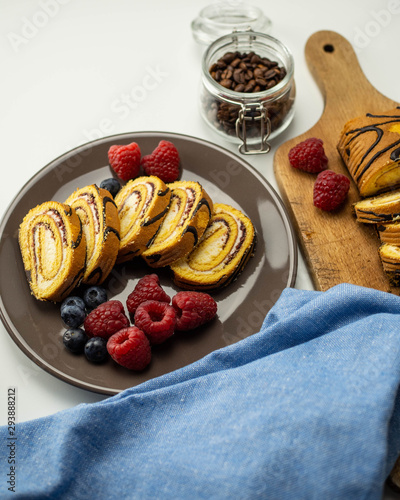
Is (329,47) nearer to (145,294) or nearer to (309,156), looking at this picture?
(309,156)

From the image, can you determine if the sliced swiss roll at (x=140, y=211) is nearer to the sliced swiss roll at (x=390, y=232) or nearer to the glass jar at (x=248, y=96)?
the glass jar at (x=248, y=96)

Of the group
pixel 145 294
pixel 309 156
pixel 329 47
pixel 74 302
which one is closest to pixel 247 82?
pixel 309 156

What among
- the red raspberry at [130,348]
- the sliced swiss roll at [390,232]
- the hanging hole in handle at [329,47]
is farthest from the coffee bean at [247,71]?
the red raspberry at [130,348]

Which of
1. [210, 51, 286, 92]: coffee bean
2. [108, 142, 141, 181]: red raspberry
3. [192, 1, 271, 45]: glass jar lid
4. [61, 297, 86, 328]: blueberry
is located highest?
[192, 1, 271, 45]: glass jar lid

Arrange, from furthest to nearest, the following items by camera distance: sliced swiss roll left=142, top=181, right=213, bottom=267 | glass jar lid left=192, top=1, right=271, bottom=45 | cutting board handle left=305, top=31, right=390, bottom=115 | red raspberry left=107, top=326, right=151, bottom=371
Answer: glass jar lid left=192, top=1, right=271, bottom=45, cutting board handle left=305, top=31, right=390, bottom=115, sliced swiss roll left=142, top=181, right=213, bottom=267, red raspberry left=107, top=326, right=151, bottom=371

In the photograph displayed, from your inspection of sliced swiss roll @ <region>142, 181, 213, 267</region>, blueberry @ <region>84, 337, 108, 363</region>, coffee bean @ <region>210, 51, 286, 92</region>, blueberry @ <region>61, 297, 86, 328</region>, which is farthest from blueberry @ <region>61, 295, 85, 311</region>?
coffee bean @ <region>210, 51, 286, 92</region>

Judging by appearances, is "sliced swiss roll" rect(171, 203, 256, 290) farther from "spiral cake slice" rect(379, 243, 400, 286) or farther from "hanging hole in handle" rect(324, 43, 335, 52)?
"hanging hole in handle" rect(324, 43, 335, 52)

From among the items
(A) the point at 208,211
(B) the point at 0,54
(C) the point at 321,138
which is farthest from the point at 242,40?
(B) the point at 0,54
